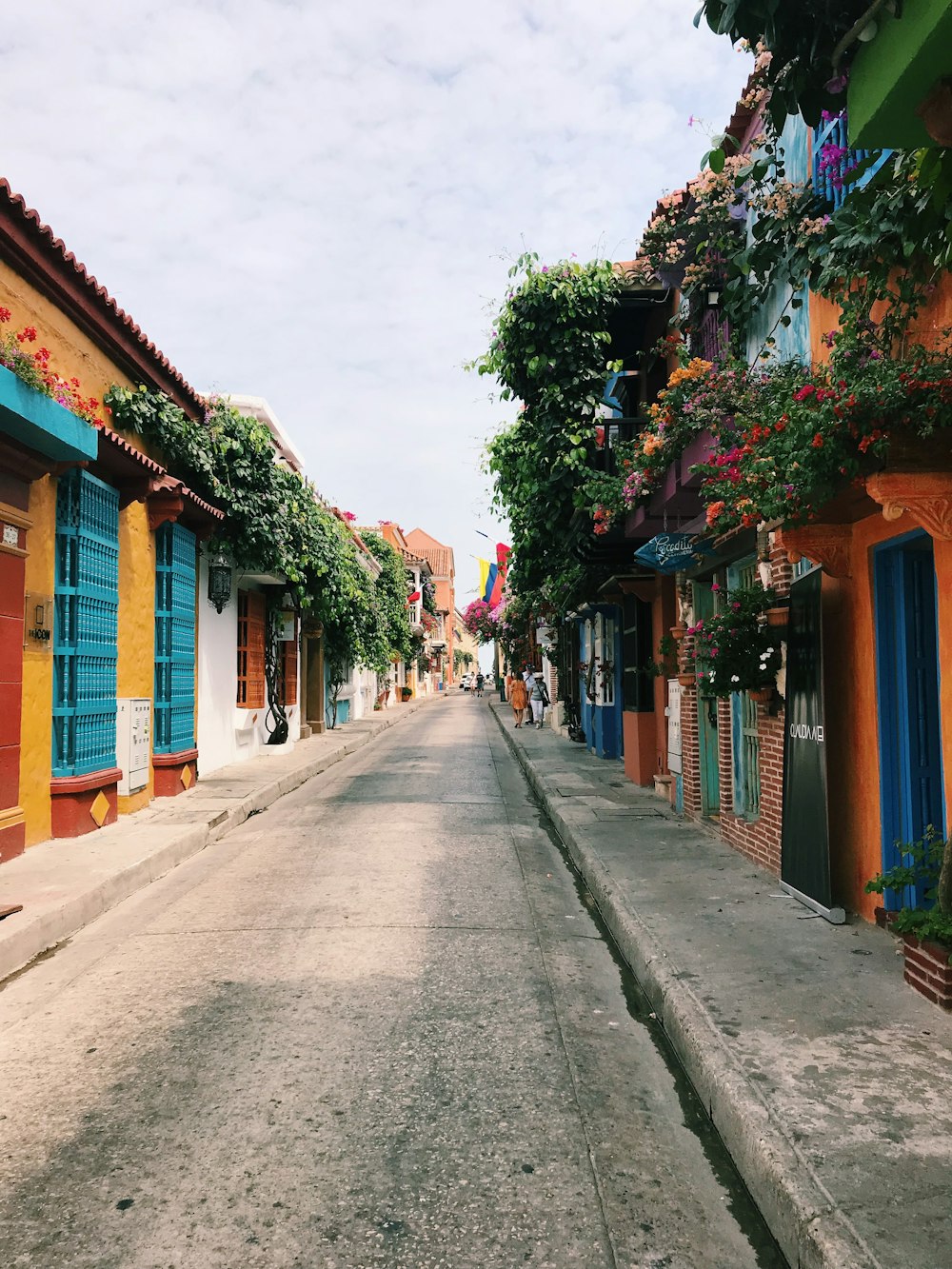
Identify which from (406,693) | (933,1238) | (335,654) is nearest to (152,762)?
(933,1238)

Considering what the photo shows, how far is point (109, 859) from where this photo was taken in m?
7.80

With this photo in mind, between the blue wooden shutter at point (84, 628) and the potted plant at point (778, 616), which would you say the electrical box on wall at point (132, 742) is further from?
the potted plant at point (778, 616)

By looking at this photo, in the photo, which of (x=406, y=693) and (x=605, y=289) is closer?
(x=605, y=289)

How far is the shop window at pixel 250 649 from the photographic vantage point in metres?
16.9

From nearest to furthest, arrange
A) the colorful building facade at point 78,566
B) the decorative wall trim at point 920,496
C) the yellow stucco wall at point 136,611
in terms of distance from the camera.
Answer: the decorative wall trim at point 920,496, the colorful building facade at point 78,566, the yellow stucco wall at point 136,611

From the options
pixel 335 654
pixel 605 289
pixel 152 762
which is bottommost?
pixel 152 762

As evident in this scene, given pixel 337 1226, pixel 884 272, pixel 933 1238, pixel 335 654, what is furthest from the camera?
pixel 335 654

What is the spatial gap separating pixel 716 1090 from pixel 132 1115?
7.54ft

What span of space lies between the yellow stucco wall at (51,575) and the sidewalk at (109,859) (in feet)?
1.59

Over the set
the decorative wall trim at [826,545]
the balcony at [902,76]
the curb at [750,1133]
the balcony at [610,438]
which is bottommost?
the curb at [750,1133]

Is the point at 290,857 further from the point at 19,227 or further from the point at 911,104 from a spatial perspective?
the point at 911,104

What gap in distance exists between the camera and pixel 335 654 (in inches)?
1003

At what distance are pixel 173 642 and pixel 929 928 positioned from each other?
987cm

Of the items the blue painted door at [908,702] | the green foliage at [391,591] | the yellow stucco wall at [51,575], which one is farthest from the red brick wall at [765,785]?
the green foliage at [391,591]
